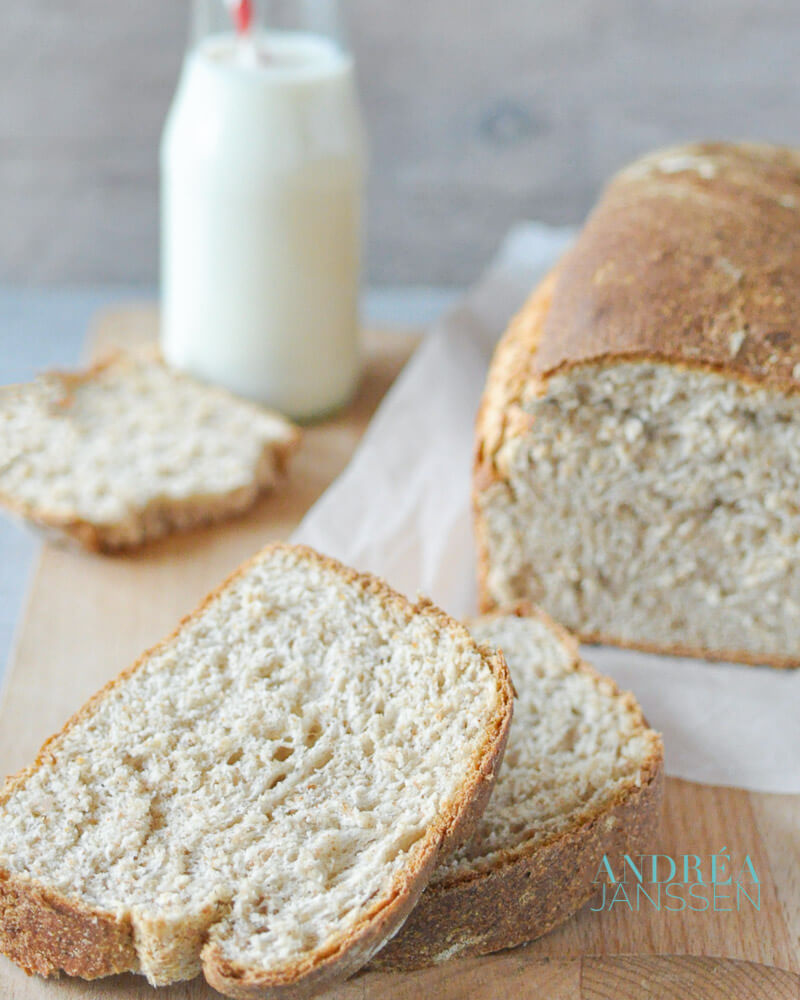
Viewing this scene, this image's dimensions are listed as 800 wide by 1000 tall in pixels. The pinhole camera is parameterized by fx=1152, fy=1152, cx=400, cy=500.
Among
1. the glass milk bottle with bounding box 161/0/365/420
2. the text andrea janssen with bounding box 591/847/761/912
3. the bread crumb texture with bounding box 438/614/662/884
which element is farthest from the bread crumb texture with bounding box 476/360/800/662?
the glass milk bottle with bounding box 161/0/365/420

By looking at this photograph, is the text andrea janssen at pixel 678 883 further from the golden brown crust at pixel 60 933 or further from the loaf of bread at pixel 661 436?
the golden brown crust at pixel 60 933

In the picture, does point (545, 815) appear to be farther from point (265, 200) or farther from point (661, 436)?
point (265, 200)

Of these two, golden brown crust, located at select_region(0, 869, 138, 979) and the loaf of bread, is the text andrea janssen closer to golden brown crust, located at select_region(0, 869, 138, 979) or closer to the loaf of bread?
the loaf of bread

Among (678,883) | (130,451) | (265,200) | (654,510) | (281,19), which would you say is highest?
(281,19)

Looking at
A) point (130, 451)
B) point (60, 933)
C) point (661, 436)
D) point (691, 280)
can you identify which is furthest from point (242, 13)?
point (60, 933)

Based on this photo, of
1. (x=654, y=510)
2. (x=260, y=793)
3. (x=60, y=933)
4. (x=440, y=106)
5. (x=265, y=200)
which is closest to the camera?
(x=60, y=933)

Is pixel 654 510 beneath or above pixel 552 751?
above
